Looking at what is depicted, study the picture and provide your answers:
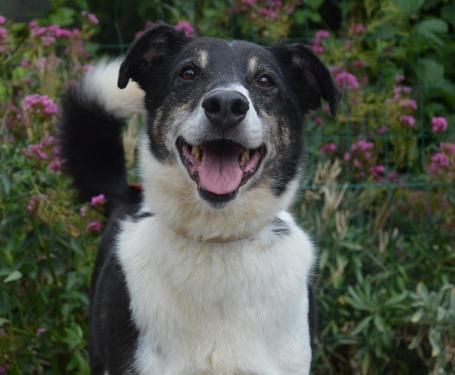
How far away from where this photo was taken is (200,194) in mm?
2773

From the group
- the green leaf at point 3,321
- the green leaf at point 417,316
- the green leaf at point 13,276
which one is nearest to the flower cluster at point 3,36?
the green leaf at point 13,276

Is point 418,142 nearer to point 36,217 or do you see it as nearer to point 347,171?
point 347,171

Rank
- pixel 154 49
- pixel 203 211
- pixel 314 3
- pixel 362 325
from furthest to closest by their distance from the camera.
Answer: pixel 314 3 → pixel 362 325 → pixel 154 49 → pixel 203 211

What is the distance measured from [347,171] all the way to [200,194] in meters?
1.98

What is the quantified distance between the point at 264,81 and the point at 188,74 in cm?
24

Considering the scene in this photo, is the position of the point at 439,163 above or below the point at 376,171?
above

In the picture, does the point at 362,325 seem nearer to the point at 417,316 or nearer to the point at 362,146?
the point at 417,316

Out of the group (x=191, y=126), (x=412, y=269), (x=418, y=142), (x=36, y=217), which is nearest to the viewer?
(x=191, y=126)

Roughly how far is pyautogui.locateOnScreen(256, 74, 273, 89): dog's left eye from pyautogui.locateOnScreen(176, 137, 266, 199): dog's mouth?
0.71 feet

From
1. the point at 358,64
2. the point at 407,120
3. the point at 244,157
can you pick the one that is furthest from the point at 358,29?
the point at 244,157

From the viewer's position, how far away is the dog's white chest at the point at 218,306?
9.24ft


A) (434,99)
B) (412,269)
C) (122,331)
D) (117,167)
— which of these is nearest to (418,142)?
(434,99)

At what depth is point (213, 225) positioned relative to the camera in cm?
289

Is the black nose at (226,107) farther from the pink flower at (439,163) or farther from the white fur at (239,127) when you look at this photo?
the pink flower at (439,163)
